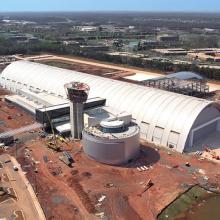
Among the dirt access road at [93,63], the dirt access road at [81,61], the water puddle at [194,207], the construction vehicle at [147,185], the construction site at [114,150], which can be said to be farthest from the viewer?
the dirt access road at [81,61]

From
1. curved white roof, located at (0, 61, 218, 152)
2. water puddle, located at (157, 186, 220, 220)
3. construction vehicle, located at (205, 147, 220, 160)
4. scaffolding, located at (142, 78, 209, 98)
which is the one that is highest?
curved white roof, located at (0, 61, 218, 152)

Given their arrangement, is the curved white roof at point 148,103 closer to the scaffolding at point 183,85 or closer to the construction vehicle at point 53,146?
the construction vehicle at point 53,146

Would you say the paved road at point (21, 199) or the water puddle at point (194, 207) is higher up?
the paved road at point (21, 199)

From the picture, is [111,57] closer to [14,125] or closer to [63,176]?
[14,125]

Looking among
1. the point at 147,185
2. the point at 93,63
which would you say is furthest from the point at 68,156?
the point at 93,63

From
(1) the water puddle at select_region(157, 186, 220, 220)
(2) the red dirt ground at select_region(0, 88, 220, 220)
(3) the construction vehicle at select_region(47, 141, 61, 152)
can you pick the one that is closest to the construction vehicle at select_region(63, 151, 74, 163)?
(2) the red dirt ground at select_region(0, 88, 220, 220)

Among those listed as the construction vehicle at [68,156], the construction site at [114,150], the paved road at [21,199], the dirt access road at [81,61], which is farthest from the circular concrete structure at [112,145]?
the dirt access road at [81,61]

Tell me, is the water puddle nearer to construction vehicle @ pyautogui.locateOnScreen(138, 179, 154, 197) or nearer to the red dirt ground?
the red dirt ground
